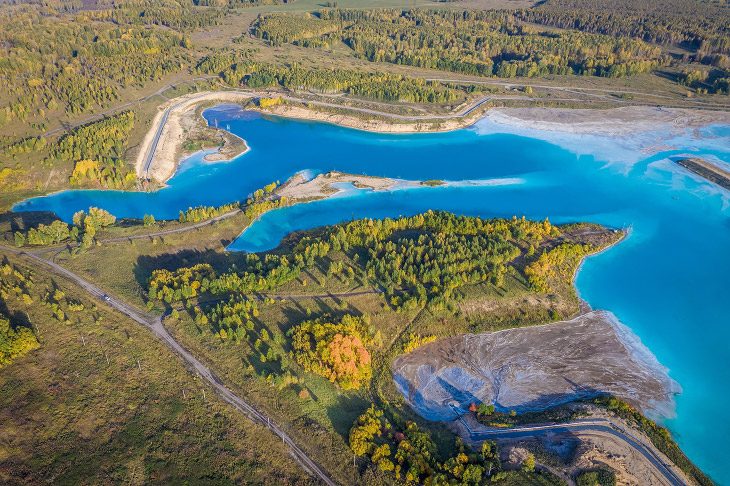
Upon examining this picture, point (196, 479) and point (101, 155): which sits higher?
point (101, 155)

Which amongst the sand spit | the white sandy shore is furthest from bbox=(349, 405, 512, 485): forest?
the sand spit

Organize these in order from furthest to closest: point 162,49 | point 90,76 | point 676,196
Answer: point 162,49 → point 90,76 → point 676,196

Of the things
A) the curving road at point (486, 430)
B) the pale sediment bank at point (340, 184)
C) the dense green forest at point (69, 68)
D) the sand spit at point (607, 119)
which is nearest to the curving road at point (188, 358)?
the curving road at point (486, 430)

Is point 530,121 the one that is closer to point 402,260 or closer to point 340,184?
point 340,184

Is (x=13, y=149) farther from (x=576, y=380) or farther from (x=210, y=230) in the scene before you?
(x=576, y=380)

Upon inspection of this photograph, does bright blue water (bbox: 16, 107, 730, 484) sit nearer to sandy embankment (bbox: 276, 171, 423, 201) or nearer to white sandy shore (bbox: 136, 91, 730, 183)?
sandy embankment (bbox: 276, 171, 423, 201)

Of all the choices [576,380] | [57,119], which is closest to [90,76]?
[57,119]

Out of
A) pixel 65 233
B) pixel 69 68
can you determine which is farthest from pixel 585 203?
pixel 69 68

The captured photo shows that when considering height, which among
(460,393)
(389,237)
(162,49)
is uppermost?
(162,49)
